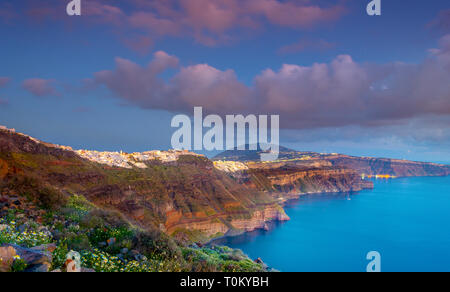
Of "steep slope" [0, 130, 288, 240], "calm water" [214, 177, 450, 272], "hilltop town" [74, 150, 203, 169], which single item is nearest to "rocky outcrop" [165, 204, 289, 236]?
"steep slope" [0, 130, 288, 240]

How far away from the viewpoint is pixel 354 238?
93500 millimetres

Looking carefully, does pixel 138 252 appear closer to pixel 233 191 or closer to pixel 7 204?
pixel 7 204

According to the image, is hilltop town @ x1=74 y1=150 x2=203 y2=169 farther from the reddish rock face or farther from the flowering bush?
the flowering bush

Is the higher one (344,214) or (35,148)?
(35,148)

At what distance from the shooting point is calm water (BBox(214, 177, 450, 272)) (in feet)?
236

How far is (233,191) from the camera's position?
10338 cm

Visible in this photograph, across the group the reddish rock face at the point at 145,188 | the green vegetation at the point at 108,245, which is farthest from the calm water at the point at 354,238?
the green vegetation at the point at 108,245

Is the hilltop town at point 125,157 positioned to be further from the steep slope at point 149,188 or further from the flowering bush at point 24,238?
the flowering bush at point 24,238

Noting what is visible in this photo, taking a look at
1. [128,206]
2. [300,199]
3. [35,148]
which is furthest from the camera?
[300,199]
